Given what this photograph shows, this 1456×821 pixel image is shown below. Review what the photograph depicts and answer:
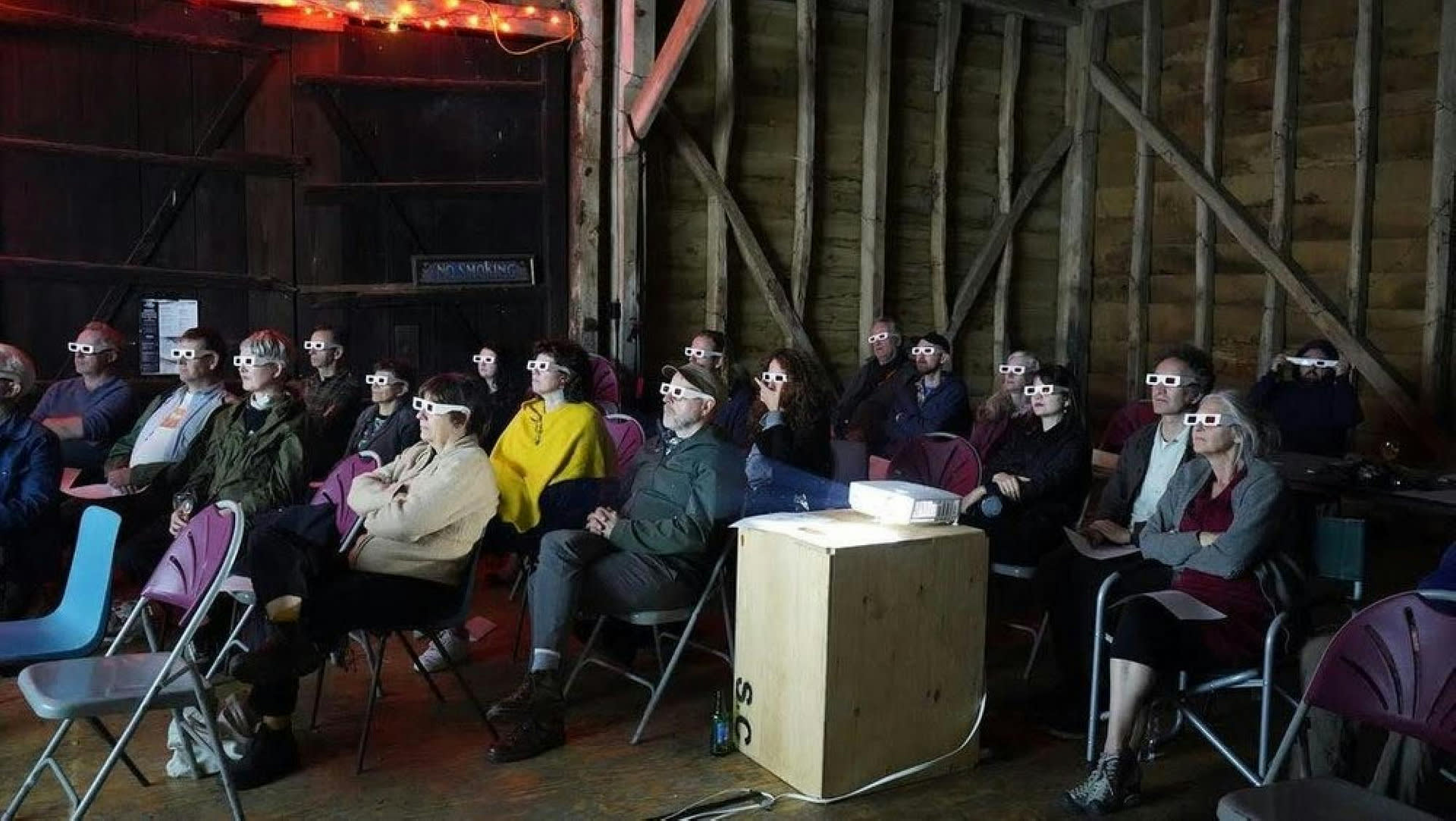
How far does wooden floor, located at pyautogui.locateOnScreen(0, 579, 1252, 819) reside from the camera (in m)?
3.65

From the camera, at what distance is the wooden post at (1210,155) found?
8.37 m

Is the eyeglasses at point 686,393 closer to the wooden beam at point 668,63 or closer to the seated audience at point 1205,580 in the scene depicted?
the seated audience at point 1205,580

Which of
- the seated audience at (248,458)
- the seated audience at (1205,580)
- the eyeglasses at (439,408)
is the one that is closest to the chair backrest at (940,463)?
the seated audience at (1205,580)

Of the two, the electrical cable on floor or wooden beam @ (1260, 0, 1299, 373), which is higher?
wooden beam @ (1260, 0, 1299, 373)

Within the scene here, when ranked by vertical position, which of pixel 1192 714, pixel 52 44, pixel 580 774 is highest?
pixel 52 44

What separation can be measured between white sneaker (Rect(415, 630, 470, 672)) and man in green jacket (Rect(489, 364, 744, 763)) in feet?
2.45

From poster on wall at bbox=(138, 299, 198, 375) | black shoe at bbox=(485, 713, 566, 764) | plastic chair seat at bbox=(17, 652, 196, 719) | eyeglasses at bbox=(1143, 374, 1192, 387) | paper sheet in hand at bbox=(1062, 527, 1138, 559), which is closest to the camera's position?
plastic chair seat at bbox=(17, 652, 196, 719)

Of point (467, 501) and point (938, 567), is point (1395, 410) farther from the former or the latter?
point (467, 501)

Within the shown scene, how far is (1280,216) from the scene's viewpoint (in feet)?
26.6

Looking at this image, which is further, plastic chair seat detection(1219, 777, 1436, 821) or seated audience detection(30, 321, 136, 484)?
seated audience detection(30, 321, 136, 484)

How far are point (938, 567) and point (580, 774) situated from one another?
49.6 inches

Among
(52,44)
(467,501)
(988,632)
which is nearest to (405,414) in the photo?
(467,501)

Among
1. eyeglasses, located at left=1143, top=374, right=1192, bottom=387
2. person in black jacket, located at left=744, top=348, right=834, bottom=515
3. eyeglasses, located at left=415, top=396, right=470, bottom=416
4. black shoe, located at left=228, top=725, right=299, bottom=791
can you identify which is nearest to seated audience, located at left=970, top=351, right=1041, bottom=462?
person in black jacket, located at left=744, top=348, right=834, bottom=515

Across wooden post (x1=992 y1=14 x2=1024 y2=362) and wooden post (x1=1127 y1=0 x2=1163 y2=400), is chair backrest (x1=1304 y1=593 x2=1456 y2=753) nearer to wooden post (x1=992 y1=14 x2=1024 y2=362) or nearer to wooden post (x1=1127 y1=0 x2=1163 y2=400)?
wooden post (x1=1127 y1=0 x2=1163 y2=400)
